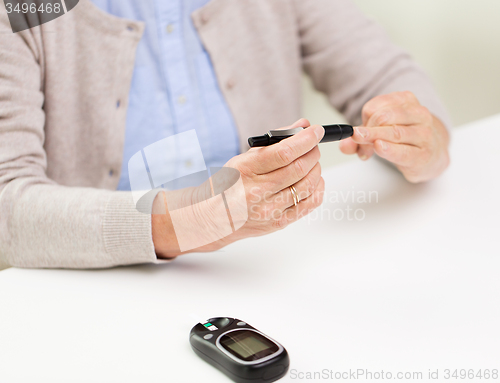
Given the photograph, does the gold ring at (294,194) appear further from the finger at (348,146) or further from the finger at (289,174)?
the finger at (348,146)

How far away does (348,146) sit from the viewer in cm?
64

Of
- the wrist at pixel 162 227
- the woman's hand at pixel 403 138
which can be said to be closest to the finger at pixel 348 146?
the woman's hand at pixel 403 138

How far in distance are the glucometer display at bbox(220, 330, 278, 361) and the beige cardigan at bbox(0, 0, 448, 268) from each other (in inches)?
7.6

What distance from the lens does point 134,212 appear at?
0.53 metres

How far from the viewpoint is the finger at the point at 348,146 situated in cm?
64

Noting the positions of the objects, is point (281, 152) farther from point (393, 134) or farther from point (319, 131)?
point (393, 134)

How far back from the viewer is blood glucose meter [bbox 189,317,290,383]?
342 mm

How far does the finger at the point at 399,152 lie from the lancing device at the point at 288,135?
7cm

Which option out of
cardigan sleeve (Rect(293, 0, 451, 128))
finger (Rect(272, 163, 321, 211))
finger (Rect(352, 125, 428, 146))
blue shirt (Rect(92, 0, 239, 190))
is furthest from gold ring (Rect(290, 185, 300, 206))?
cardigan sleeve (Rect(293, 0, 451, 128))

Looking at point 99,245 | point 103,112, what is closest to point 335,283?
point 99,245

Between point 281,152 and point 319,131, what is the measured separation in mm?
62

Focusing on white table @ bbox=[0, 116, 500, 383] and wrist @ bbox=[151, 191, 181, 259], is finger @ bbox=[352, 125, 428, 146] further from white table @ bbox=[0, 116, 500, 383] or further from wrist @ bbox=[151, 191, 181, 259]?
wrist @ bbox=[151, 191, 181, 259]

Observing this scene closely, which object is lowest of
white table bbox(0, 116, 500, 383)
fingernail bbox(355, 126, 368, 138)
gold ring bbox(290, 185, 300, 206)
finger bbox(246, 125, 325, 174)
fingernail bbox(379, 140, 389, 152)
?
white table bbox(0, 116, 500, 383)

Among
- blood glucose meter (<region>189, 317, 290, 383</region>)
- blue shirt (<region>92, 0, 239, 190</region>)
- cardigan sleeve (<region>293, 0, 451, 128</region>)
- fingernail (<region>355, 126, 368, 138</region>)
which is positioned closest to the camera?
blood glucose meter (<region>189, 317, 290, 383</region>)
